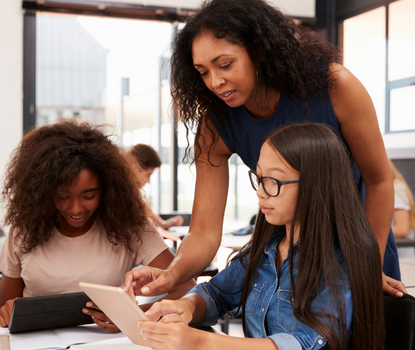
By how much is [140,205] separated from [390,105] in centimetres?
359

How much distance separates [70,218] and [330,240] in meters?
0.94

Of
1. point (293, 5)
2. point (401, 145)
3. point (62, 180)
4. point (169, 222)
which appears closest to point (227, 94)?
point (62, 180)

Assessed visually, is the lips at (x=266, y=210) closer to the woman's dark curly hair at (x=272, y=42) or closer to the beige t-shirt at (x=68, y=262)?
the woman's dark curly hair at (x=272, y=42)

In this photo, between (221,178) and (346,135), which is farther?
(221,178)

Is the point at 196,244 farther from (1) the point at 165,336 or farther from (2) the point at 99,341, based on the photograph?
(1) the point at 165,336

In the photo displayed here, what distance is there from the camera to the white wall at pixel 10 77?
420 centimetres

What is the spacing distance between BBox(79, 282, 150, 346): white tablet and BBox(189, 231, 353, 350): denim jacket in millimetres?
258

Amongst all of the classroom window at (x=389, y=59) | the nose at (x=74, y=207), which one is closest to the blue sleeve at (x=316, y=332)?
the nose at (x=74, y=207)

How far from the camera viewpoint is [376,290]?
Answer: 37.9 inches

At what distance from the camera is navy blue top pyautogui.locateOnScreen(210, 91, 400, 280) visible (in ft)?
3.92

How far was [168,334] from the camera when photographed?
2.68ft

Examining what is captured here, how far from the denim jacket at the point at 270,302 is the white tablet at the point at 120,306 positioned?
258 mm

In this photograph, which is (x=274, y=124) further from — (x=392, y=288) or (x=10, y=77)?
(x=10, y=77)

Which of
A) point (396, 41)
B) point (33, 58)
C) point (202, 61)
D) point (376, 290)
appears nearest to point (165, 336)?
point (376, 290)
